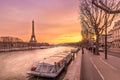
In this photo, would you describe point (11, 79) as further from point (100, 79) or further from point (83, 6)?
point (83, 6)

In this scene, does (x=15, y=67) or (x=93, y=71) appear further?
(x=15, y=67)

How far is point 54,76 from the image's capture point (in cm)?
1866

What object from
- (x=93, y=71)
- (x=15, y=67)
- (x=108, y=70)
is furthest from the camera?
(x=15, y=67)

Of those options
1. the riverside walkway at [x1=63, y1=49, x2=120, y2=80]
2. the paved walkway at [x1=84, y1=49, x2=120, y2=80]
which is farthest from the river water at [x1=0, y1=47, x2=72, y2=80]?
the paved walkway at [x1=84, y1=49, x2=120, y2=80]

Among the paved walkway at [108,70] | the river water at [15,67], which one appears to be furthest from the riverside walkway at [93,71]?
the river water at [15,67]

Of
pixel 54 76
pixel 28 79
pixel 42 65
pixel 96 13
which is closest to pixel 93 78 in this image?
pixel 54 76

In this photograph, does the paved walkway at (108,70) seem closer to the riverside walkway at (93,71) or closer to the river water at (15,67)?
the riverside walkway at (93,71)

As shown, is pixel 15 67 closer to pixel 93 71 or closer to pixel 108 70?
pixel 93 71

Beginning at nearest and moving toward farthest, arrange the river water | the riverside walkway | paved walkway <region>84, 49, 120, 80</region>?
1. the riverside walkway
2. paved walkway <region>84, 49, 120, 80</region>
3. the river water

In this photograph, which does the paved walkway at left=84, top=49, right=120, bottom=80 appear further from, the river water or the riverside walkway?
the river water

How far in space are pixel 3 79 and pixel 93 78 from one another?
10.9 metres

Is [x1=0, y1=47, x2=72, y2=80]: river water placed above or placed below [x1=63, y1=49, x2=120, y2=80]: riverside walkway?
below

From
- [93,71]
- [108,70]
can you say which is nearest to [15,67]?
[93,71]

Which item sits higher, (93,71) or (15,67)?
(93,71)
